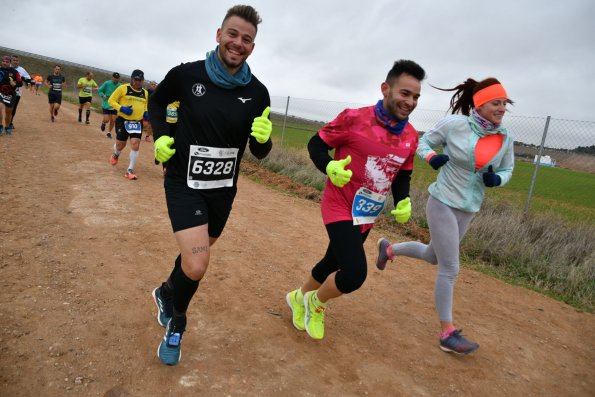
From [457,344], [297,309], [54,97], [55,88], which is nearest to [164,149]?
Answer: [297,309]

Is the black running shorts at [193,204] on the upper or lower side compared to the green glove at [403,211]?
lower

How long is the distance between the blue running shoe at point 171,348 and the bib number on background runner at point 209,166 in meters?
0.99

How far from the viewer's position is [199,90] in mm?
2633

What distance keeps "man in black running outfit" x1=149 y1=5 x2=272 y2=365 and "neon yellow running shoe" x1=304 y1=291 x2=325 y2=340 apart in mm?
1079

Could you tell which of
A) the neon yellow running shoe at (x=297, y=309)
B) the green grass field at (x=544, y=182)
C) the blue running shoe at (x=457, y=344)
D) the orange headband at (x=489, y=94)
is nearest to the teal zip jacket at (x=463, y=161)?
the orange headband at (x=489, y=94)

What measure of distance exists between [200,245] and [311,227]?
410cm

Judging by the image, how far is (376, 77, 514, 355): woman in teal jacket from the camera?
3.27m

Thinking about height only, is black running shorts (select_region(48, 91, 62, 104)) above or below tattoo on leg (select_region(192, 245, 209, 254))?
above

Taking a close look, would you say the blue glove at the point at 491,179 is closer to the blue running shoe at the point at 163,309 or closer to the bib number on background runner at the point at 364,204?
the bib number on background runner at the point at 364,204

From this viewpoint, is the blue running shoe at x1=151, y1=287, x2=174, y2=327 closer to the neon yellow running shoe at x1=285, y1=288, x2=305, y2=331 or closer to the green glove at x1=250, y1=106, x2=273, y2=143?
the neon yellow running shoe at x1=285, y1=288, x2=305, y2=331

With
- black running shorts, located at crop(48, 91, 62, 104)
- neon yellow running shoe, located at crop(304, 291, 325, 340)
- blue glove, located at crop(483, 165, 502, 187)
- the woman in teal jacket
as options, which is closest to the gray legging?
the woman in teal jacket

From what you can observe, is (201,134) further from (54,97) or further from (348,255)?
(54,97)

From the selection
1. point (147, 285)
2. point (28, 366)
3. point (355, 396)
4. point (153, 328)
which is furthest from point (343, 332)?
point (28, 366)

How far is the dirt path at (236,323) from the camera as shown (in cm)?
262
